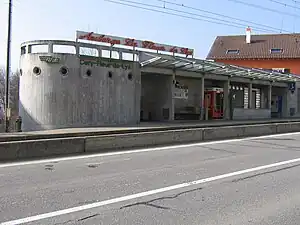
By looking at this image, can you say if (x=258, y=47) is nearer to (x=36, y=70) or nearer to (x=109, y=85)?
(x=109, y=85)

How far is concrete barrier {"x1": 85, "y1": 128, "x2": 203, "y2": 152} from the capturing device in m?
13.4

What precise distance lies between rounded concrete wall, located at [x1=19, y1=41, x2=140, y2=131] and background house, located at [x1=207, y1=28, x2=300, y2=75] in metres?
38.2

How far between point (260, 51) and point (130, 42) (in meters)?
37.0

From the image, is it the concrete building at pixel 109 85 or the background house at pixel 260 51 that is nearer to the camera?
the concrete building at pixel 109 85

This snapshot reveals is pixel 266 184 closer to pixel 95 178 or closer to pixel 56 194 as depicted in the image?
pixel 95 178

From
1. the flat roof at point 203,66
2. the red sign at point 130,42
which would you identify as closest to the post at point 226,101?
the flat roof at point 203,66

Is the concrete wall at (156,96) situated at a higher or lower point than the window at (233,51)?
lower

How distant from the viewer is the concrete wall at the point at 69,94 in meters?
21.3

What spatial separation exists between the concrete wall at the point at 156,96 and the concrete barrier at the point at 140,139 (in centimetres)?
1063

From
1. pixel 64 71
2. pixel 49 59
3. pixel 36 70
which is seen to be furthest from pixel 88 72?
pixel 36 70

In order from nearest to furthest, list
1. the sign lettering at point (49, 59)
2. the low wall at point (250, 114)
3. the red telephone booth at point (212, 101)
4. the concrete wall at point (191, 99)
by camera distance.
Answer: the sign lettering at point (49, 59) → the concrete wall at point (191, 99) → the red telephone booth at point (212, 101) → the low wall at point (250, 114)

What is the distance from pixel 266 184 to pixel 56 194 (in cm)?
398

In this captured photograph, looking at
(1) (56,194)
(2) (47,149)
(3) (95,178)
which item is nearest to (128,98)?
(2) (47,149)

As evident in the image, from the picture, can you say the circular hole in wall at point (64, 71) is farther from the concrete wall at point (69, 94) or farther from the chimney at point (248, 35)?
the chimney at point (248, 35)
